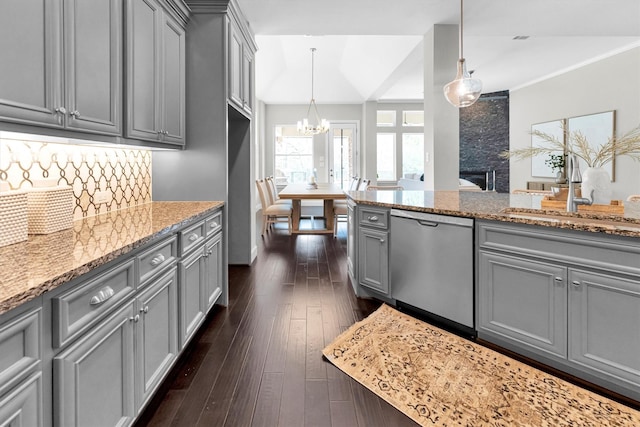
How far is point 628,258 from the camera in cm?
173

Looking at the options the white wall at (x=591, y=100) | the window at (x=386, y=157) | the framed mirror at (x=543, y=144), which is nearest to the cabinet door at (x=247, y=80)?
the white wall at (x=591, y=100)

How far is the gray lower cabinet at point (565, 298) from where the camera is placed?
68.9 inches

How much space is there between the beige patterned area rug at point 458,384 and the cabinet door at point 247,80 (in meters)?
2.66

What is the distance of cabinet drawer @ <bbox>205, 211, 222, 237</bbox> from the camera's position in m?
2.67

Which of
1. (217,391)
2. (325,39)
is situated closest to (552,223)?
(217,391)

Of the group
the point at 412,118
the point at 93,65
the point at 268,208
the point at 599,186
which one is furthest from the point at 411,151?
the point at 93,65

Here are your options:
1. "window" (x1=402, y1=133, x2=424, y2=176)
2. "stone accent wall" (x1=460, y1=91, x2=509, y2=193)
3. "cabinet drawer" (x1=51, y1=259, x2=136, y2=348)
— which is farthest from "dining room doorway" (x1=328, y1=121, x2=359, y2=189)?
"cabinet drawer" (x1=51, y1=259, x2=136, y2=348)

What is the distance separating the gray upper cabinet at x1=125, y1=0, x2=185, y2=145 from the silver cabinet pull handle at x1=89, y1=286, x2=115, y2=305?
111 centimetres

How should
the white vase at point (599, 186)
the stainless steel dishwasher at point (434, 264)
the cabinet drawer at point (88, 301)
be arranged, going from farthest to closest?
the stainless steel dishwasher at point (434, 264)
the white vase at point (599, 186)
the cabinet drawer at point (88, 301)

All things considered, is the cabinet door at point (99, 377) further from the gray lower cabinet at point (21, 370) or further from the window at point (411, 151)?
the window at point (411, 151)

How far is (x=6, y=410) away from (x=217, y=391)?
1.18 m

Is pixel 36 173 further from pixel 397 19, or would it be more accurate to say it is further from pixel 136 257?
pixel 397 19

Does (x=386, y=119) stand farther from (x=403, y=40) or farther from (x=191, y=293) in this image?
(x=191, y=293)

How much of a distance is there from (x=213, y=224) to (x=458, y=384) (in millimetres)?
1892
